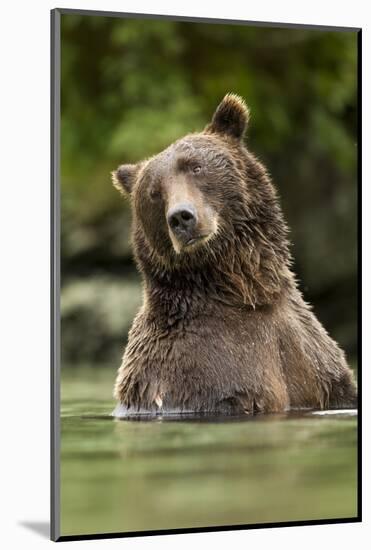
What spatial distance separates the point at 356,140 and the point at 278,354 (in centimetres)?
162

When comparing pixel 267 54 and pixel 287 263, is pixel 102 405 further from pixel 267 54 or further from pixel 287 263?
pixel 267 54

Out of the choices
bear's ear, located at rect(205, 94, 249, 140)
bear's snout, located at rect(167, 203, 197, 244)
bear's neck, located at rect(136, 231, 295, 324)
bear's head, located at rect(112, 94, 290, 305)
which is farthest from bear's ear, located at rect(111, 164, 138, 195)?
bear's snout, located at rect(167, 203, 197, 244)

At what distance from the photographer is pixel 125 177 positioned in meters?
7.94

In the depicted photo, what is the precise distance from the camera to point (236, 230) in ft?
25.7

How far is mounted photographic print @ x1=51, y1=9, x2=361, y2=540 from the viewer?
730cm

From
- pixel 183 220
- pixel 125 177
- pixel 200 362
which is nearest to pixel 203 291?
pixel 200 362

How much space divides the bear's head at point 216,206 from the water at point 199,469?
36.5 inches

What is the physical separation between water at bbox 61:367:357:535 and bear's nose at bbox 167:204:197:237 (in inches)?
46.8

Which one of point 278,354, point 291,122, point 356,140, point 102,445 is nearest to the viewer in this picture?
point 102,445

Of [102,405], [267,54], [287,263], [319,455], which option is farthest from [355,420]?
[267,54]

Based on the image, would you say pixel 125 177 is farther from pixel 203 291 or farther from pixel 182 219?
pixel 203 291

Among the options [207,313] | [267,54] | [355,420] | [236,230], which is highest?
[267,54]

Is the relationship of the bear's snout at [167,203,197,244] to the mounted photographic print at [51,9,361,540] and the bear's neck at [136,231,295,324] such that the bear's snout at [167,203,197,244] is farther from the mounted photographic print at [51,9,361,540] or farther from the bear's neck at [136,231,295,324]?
the bear's neck at [136,231,295,324]

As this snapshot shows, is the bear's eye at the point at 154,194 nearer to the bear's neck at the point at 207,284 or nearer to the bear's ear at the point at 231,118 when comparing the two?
the bear's neck at the point at 207,284
